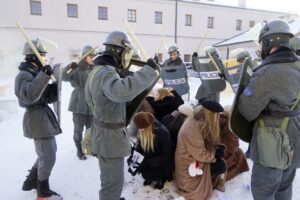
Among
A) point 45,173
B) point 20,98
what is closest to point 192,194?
point 45,173

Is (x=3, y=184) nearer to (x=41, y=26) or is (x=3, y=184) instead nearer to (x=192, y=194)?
(x=192, y=194)

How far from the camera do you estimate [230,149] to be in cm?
338

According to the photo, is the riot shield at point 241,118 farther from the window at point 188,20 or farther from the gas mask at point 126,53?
the window at point 188,20

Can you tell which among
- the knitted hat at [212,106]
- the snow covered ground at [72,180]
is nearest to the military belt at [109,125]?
the knitted hat at [212,106]

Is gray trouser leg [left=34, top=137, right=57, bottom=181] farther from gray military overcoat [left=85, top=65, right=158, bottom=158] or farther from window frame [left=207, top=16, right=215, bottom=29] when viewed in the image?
window frame [left=207, top=16, right=215, bottom=29]

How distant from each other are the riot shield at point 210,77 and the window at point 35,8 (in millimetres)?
18114

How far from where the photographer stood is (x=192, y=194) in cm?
291

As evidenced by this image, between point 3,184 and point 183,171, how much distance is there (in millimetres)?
2375

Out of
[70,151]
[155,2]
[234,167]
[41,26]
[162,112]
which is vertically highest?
[155,2]

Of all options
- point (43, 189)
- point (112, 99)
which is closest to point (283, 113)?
point (112, 99)

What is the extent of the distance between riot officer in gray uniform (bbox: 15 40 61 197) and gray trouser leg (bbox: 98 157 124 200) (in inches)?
33.6

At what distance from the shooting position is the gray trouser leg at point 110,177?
→ 2.33 meters

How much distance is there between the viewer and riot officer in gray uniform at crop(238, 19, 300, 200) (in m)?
1.96

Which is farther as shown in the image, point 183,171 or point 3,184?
point 3,184
